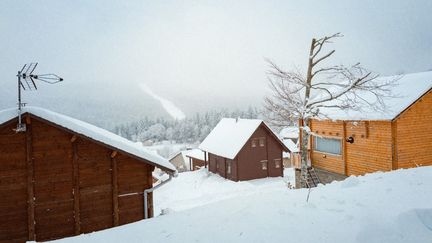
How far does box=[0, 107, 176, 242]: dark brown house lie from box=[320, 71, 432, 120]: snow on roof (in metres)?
10.8

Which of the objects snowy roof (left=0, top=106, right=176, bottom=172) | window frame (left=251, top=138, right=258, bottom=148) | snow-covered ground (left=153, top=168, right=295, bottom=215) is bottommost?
snow-covered ground (left=153, top=168, right=295, bottom=215)

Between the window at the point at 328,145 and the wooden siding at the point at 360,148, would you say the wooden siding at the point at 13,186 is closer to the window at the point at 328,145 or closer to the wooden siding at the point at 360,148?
the wooden siding at the point at 360,148

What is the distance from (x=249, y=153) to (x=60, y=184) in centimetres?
2316

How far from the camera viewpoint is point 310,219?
545 cm

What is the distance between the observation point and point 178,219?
6.39 meters

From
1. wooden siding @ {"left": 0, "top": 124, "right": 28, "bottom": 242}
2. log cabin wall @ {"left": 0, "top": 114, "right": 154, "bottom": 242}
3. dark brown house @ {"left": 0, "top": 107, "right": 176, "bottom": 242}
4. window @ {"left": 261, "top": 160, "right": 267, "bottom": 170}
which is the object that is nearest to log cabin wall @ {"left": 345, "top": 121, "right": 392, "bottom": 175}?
dark brown house @ {"left": 0, "top": 107, "right": 176, "bottom": 242}

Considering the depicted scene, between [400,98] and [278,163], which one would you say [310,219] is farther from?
[278,163]

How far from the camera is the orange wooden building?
15.5 m

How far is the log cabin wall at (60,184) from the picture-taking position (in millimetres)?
10844

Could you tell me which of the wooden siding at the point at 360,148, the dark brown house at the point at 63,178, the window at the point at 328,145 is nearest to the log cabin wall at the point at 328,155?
the wooden siding at the point at 360,148

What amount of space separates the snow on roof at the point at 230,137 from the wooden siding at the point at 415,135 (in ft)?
56.0

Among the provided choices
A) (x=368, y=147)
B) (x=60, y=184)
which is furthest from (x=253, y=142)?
(x=60, y=184)

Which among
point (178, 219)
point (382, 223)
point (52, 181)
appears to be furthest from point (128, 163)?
point (382, 223)

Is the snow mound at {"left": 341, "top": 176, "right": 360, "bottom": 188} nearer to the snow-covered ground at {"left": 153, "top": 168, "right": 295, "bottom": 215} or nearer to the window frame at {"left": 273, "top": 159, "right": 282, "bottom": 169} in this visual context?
the snow-covered ground at {"left": 153, "top": 168, "right": 295, "bottom": 215}
